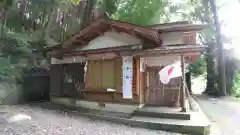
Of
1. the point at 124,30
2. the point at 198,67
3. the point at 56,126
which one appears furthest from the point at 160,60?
the point at 198,67

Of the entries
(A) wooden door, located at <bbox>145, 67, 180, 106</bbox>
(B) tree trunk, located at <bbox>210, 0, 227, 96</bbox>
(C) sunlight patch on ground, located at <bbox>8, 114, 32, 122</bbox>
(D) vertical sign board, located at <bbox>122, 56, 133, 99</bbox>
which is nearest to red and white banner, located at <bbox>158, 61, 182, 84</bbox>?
(A) wooden door, located at <bbox>145, 67, 180, 106</bbox>

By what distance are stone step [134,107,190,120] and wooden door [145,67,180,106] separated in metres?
0.66

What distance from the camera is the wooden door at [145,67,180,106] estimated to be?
967 cm

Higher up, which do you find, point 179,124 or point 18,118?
point 18,118

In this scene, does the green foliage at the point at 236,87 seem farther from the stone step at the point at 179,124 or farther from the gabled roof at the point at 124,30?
the stone step at the point at 179,124

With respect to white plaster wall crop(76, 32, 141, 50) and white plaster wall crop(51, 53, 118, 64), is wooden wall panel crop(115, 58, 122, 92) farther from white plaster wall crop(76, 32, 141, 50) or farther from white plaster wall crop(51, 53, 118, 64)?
white plaster wall crop(76, 32, 141, 50)

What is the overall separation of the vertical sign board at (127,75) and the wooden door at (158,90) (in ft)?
2.86

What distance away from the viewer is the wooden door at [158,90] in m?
9.67

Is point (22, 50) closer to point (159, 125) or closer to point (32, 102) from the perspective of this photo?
point (32, 102)

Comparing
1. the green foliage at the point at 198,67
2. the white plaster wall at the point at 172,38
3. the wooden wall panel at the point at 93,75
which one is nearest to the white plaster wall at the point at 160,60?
the white plaster wall at the point at 172,38

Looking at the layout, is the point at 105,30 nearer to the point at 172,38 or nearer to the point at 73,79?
the point at 172,38

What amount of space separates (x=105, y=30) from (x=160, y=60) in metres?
2.95

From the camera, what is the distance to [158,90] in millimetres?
9789

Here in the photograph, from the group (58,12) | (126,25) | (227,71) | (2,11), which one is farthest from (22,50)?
(227,71)
